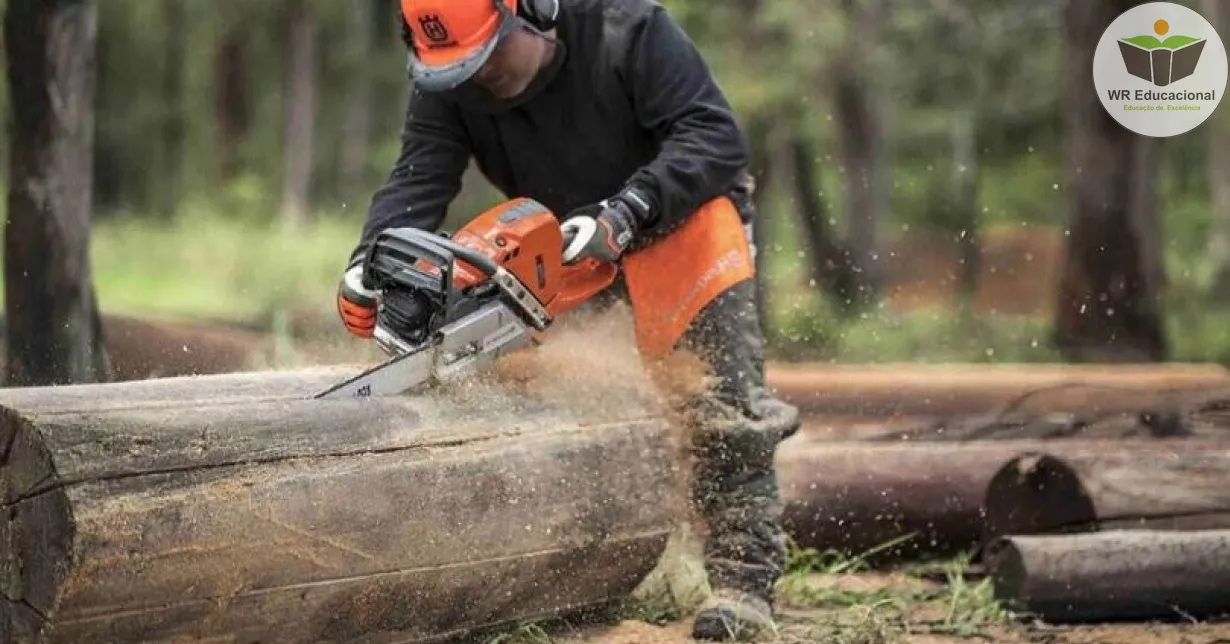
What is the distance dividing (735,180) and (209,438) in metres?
1.67

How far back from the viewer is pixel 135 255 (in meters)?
6.30

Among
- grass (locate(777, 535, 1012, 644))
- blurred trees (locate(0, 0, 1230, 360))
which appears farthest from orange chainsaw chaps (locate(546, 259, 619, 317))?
blurred trees (locate(0, 0, 1230, 360))

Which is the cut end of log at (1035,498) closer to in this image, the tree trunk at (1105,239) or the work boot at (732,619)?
the work boot at (732,619)

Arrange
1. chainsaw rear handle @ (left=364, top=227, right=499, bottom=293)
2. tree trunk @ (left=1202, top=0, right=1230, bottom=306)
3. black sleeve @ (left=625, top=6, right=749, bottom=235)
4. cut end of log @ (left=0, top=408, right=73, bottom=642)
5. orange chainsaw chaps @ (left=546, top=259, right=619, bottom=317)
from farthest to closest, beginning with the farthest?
1. tree trunk @ (left=1202, top=0, right=1230, bottom=306)
2. black sleeve @ (left=625, top=6, right=749, bottom=235)
3. orange chainsaw chaps @ (left=546, top=259, right=619, bottom=317)
4. chainsaw rear handle @ (left=364, top=227, right=499, bottom=293)
5. cut end of log @ (left=0, top=408, right=73, bottom=642)

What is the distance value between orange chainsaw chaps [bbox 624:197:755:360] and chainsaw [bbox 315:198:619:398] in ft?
1.24

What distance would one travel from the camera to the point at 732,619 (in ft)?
11.9

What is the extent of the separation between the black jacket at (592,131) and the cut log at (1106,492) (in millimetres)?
1440

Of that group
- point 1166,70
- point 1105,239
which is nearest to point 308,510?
point 1166,70

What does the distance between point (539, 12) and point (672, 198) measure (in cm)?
57

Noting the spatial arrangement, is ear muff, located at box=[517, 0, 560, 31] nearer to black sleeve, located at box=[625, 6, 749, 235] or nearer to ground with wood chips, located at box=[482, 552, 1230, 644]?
black sleeve, located at box=[625, 6, 749, 235]

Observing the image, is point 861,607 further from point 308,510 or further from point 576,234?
point 308,510

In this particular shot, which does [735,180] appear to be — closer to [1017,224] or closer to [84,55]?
[84,55]

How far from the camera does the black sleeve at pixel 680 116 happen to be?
3590 millimetres

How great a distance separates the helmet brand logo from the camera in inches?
133
